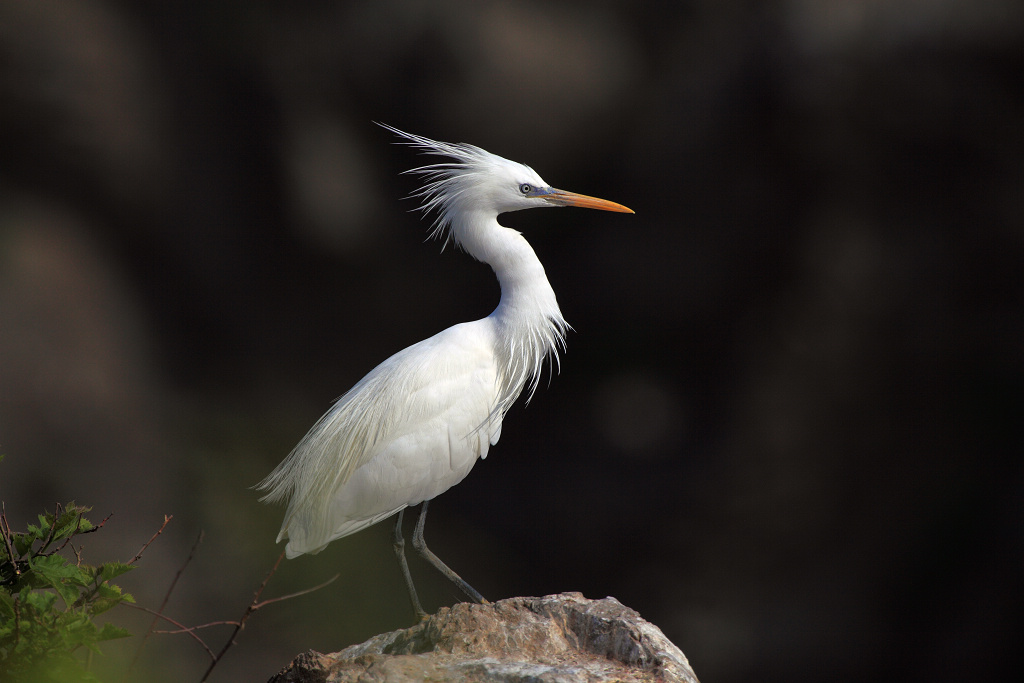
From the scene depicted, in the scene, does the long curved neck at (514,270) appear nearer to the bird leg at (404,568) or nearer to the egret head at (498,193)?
the egret head at (498,193)

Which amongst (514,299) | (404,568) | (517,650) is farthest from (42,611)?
(514,299)

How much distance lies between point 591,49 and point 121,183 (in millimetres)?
2416

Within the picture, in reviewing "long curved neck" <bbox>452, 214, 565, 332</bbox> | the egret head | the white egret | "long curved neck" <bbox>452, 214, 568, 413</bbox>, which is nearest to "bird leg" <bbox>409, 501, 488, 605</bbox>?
the white egret

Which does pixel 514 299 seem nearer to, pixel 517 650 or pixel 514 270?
pixel 514 270

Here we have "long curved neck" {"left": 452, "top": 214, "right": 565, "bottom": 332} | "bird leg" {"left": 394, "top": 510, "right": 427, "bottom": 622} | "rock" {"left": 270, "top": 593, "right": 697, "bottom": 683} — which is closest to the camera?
"rock" {"left": 270, "top": 593, "right": 697, "bottom": 683}

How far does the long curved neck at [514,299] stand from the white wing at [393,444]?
61 millimetres

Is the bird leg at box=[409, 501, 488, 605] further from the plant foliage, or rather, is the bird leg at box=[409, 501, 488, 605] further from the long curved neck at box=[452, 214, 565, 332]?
the plant foliage

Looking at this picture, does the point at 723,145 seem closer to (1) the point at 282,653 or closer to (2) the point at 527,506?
(2) the point at 527,506

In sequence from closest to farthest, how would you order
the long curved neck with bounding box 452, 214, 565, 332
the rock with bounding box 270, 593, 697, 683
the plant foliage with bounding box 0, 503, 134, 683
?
1. the plant foliage with bounding box 0, 503, 134, 683
2. the rock with bounding box 270, 593, 697, 683
3. the long curved neck with bounding box 452, 214, 565, 332

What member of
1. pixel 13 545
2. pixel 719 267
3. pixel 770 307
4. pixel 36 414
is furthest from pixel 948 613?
pixel 36 414

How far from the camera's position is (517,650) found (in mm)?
1358

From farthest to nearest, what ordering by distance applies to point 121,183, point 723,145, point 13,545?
point 121,183 < point 723,145 < point 13,545

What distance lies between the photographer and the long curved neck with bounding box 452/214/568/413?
1863 millimetres

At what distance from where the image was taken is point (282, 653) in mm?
3736
